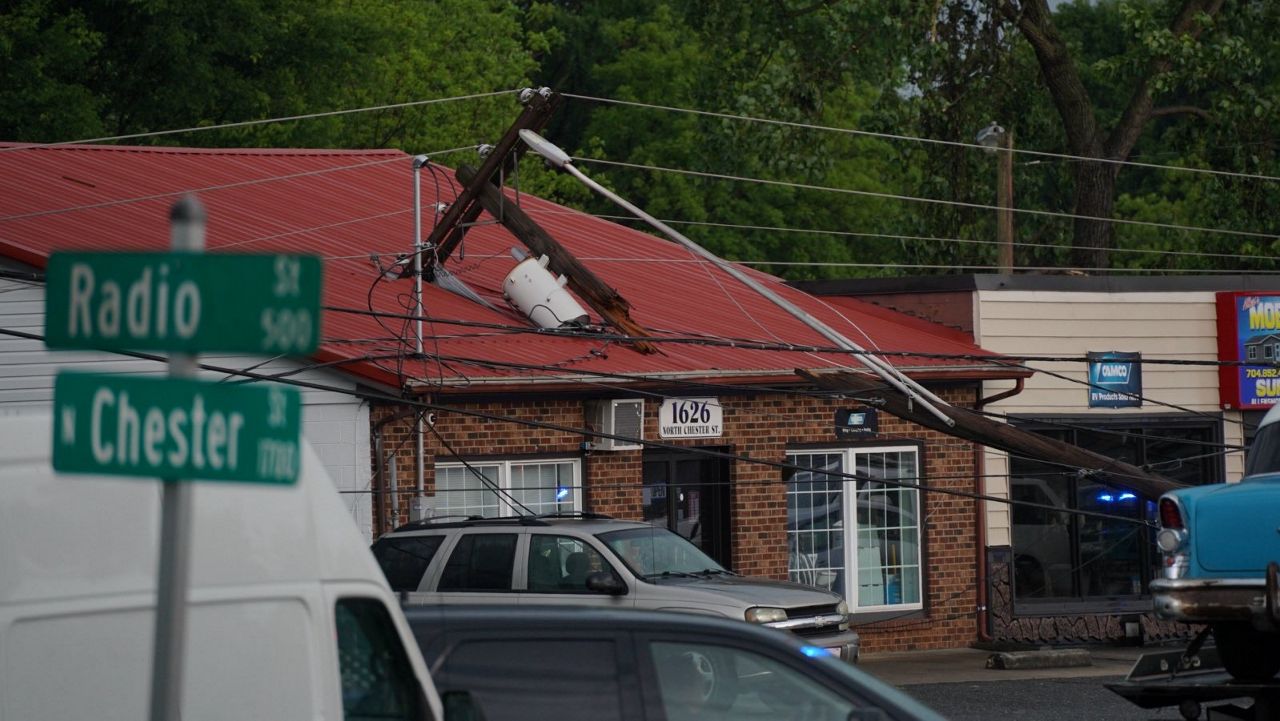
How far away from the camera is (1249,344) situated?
2258 centimetres

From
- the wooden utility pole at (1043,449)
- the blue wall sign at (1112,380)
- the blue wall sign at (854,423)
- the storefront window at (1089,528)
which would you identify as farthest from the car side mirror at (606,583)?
the blue wall sign at (1112,380)

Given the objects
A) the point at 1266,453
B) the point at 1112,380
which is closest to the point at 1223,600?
the point at 1266,453

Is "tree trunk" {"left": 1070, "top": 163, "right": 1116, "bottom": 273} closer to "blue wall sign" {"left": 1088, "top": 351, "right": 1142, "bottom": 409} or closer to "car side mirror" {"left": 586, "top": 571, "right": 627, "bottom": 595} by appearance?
"blue wall sign" {"left": 1088, "top": 351, "right": 1142, "bottom": 409}

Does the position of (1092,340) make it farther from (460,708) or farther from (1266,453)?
(460,708)

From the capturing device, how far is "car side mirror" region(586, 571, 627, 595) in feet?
47.0

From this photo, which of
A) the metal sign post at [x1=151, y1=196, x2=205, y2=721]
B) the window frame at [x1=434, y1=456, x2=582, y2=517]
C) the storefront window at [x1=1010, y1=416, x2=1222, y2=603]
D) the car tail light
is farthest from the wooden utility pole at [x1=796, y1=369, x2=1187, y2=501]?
the metal sign post at [x1=151, y1=196, x2=205, y2=721]

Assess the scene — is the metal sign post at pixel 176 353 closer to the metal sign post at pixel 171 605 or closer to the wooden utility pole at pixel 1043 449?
the metal sign post at pixel 171 605

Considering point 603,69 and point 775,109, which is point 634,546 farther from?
point 603,69

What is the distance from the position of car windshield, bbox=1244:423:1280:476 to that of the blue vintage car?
3.23 ft

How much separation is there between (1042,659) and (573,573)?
706 cm

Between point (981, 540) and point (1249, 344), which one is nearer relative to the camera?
point (981, 540)

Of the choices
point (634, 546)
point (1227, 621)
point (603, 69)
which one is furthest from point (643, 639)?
point (603, 69)

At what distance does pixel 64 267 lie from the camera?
3.96 meters

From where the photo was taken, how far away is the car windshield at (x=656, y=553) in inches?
588
